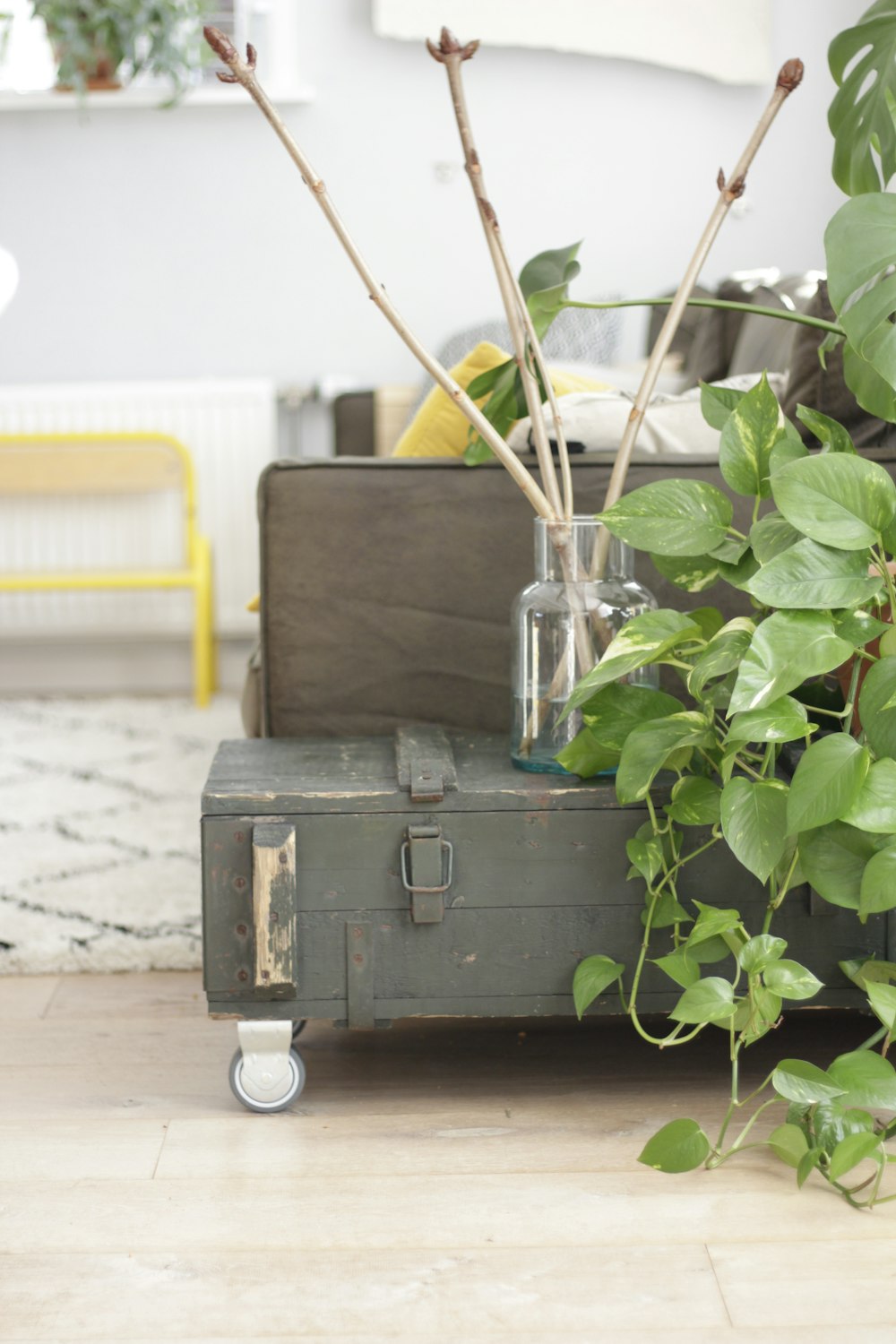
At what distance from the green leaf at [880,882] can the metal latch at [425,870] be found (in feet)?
1.17

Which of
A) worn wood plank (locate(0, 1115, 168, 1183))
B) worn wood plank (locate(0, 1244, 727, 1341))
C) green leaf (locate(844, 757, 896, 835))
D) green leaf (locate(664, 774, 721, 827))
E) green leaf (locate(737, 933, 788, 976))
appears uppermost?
green leaf (locate(844, 757, 896, 835))

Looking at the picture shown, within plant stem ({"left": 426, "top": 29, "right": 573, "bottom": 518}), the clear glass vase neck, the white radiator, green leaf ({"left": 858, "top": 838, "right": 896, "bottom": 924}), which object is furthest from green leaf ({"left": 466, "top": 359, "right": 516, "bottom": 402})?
the white radiator

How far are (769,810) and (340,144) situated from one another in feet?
9.24

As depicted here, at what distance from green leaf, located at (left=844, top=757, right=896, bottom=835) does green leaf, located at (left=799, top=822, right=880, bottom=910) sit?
0.24 feet

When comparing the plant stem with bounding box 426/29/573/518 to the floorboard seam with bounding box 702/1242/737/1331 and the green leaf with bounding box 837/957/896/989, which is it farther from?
the floorboard seam with bounding box 702/1242/737/1331

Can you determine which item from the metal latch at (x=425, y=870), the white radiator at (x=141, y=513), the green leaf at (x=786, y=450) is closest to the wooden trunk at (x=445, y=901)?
the metal latch at (x=425, y=870)

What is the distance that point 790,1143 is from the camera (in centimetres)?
110

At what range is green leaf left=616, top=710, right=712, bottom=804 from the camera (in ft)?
3.62

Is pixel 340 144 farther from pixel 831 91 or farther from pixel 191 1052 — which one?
pixel 191 1052

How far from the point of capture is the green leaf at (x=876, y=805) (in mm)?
992

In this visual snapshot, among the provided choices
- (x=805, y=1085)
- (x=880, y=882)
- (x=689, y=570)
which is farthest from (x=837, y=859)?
(x=689, y=570)

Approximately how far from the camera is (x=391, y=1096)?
1263 mm

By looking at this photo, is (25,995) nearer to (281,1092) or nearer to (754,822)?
(281,1092)

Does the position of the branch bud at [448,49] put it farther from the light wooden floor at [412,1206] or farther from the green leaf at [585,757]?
the light wooden floor at [412,1206]
